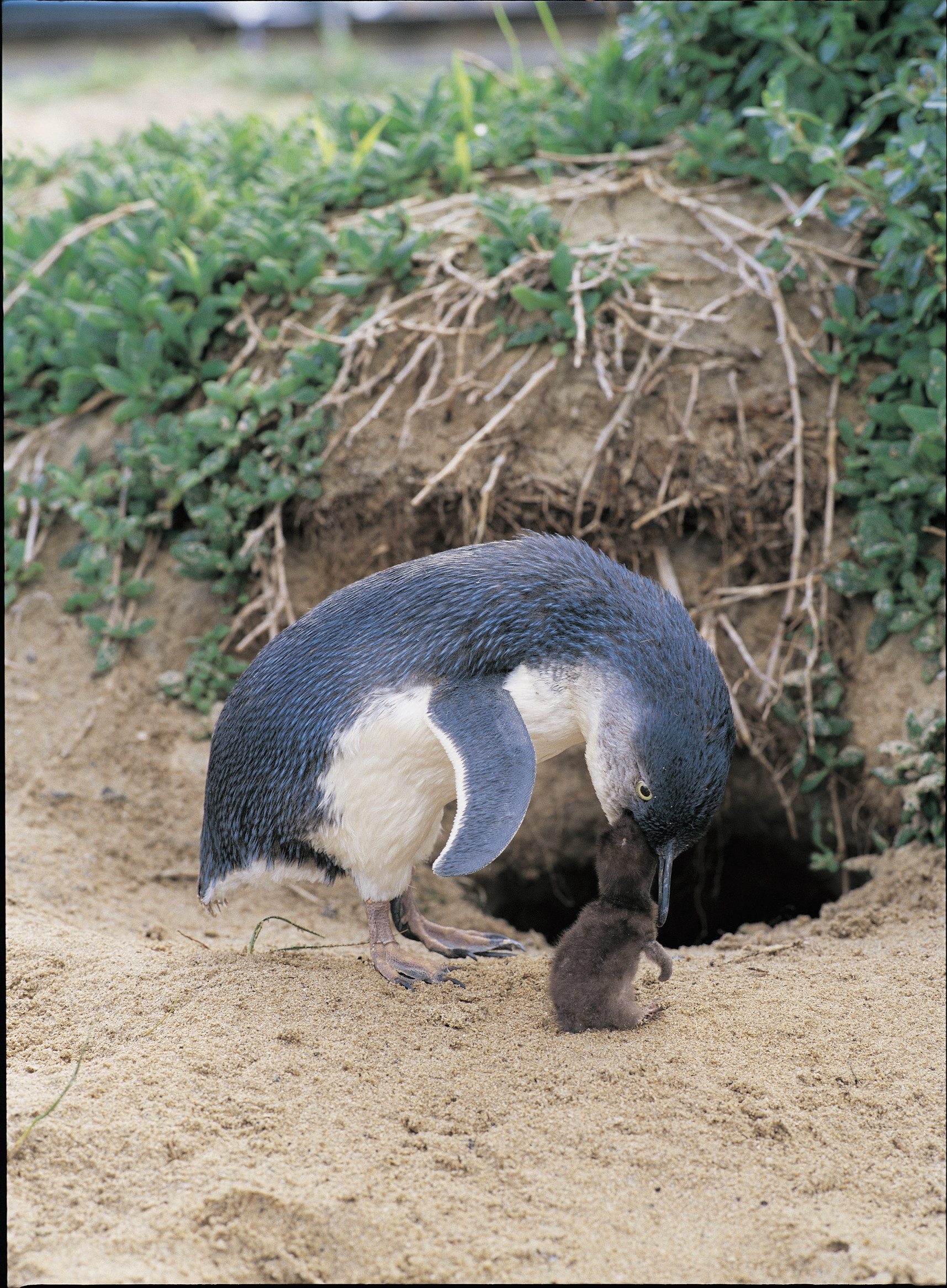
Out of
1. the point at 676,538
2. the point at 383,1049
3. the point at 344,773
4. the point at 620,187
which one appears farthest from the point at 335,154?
the point at 383,1049

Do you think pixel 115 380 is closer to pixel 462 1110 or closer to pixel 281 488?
pixel 281 488

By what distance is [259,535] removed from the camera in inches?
155

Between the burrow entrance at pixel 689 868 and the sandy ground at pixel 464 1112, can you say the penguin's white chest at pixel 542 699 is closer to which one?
the sandy ground at pixel 464 1112

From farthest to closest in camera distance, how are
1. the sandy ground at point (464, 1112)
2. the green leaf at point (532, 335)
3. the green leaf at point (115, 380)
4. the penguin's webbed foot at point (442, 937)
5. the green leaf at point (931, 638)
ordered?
the green leaf at point (115, 380), the green leaf at point (532, 335), the green leaf at point (931, 638), the penguin's webbed foot at point (442, 937), the sandy ground at point (464, 1112)

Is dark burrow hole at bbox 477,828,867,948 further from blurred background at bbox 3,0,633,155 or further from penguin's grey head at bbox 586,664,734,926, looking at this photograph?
blurred background at bbox 3,0,633,155

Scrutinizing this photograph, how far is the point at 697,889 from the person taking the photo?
4.24 m

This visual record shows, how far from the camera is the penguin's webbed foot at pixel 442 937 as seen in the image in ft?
9.63

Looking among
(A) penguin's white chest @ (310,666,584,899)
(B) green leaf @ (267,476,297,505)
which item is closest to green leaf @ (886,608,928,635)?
(A) penguin's white chest @ (310,666,584,899)

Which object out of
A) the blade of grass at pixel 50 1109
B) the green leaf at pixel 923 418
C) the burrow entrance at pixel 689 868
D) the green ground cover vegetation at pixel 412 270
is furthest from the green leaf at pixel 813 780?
the blade of grass at pixel 50 1109

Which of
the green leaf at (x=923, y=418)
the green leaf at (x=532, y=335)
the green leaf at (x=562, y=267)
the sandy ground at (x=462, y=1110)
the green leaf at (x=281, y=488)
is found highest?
the green leaf at (x=562, y=267)

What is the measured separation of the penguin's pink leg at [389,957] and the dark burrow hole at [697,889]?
139 centimetres

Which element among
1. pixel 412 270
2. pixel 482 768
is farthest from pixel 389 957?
pixel 412 270

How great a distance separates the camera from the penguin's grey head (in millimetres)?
2291

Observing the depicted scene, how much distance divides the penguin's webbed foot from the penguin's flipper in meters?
0.75
